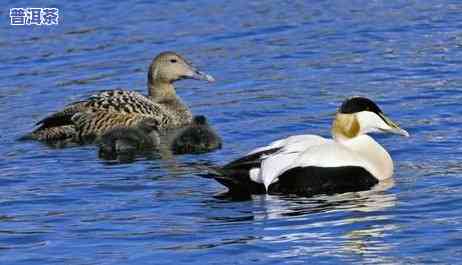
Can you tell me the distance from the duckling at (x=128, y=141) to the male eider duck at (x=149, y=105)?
2.15 feet

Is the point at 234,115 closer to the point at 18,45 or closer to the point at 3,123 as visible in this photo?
the point at 3,123

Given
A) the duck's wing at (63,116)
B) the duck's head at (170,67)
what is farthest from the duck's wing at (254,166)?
the duck's head at (170,67)

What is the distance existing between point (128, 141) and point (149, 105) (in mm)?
1515

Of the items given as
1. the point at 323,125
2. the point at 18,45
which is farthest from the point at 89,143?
the point at 18,45

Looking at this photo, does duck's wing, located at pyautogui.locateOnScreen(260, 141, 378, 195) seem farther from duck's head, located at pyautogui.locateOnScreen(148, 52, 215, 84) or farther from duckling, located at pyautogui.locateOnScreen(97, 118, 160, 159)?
duck's head, located at pyautogui.locateOnScreen(148, 52, 215, 84)

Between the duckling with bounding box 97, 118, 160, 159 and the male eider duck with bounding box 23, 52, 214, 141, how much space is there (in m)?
0.66

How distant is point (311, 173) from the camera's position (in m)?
11.5

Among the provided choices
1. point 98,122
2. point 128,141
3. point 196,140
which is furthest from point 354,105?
point 98,122

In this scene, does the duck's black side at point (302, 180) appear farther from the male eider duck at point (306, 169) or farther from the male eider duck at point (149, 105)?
the male eider duck at point (149, 105)

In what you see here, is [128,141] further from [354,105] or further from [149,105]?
[354,105]

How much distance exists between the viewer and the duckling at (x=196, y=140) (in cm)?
1381

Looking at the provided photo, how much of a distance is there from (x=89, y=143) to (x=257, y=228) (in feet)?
15.3

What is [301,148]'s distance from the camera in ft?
38.2

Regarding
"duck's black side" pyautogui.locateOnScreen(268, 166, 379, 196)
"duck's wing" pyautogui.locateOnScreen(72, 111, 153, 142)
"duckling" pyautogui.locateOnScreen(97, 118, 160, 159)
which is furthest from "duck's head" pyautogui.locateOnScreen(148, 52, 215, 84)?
"duck's black side" pyautogui.locateOnScreen(268, 166, 379, 196)
